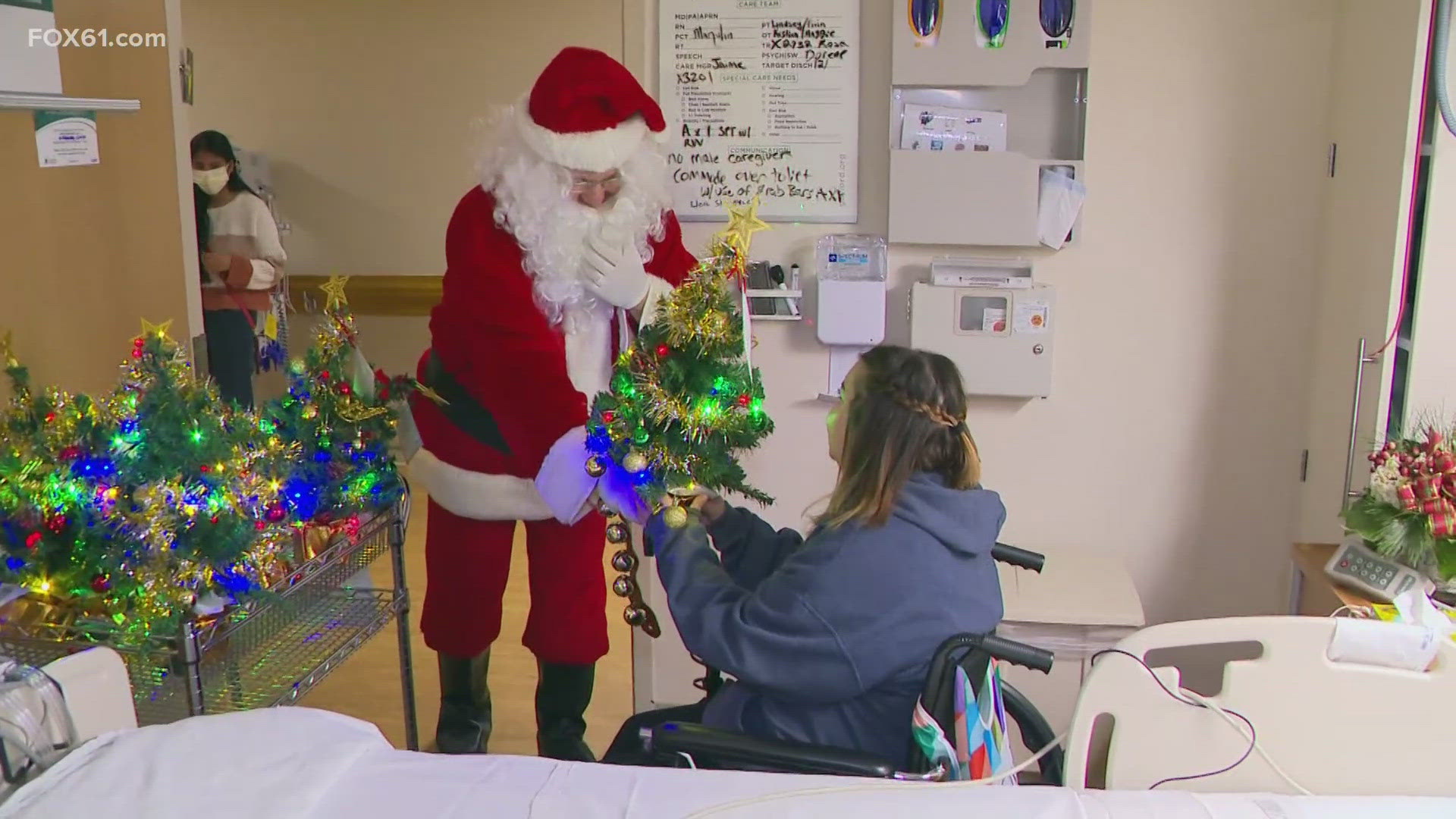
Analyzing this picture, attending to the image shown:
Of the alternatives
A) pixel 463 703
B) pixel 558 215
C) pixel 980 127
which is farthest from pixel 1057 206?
pixel 463 703

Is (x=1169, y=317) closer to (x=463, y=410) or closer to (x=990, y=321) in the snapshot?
(x=990, y=321)

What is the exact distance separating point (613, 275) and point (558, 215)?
14cm

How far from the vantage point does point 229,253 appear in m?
3.86

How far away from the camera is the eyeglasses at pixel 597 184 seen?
2.12 metres

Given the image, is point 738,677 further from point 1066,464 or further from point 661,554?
point 1066,464

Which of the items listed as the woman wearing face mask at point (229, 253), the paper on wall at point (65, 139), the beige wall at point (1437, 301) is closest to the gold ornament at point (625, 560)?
the paper on wall at point (65, 139)

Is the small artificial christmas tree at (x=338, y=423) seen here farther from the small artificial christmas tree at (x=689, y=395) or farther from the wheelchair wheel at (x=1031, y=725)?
the wheelchair wheel at (x=1031, y=725)

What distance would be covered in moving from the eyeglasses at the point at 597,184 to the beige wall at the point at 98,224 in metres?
0.84

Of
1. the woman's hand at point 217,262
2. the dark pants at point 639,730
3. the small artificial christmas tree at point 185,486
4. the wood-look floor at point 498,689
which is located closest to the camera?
the small artificial christmas tree at point 185,486

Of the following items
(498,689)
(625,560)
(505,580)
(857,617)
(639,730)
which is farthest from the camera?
(498,689)

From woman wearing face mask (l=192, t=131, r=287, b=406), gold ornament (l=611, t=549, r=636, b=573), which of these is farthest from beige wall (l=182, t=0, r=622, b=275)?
gold ornament (l=611, t=549, r=636, b=573)

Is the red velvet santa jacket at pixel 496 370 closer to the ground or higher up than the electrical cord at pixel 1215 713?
higher up

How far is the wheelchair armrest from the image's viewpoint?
1.40 m

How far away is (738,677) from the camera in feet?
4.97
